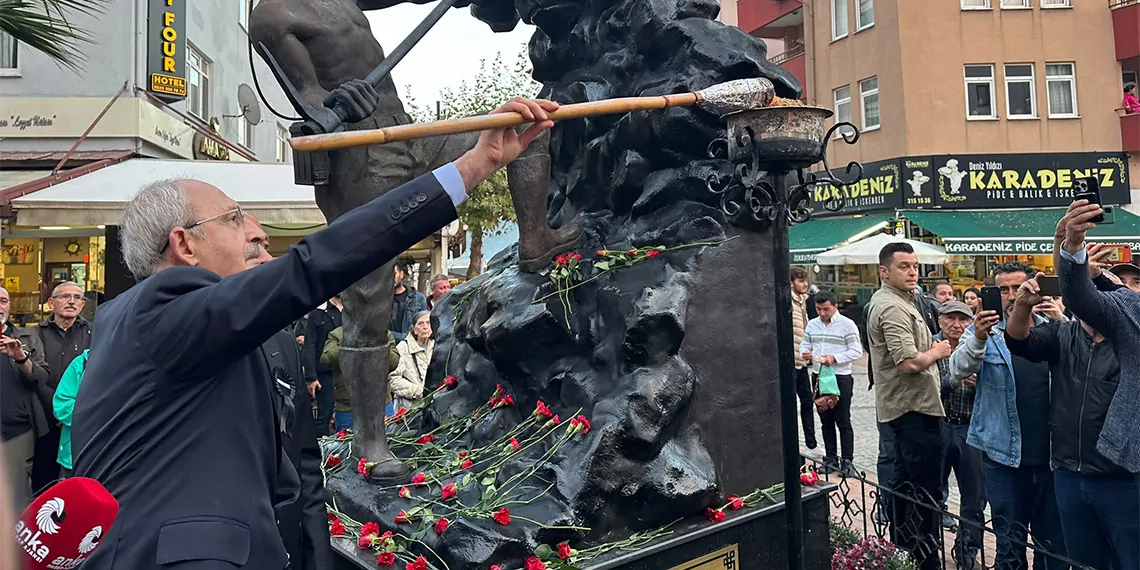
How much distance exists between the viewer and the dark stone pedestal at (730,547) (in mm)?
3072

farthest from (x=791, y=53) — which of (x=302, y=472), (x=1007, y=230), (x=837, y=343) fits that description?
(x=302, y=472)

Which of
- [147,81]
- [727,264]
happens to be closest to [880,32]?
[147,81]

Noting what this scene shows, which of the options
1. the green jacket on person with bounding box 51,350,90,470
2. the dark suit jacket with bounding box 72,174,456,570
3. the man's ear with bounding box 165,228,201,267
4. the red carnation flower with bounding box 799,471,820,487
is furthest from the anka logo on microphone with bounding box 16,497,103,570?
the green jacket on person with bounding box 51,350,90,470

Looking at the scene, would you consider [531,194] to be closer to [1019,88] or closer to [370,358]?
[370,358]

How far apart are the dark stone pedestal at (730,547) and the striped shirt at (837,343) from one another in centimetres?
334

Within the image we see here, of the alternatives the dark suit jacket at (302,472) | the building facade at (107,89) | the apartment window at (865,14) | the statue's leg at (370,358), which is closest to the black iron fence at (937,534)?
the statue's leg at (370,358)

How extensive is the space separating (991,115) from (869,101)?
2.62 meters

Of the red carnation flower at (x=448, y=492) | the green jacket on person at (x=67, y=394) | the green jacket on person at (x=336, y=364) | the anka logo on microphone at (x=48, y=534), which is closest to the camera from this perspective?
the anka logo on microphone at (x=48, y=534)

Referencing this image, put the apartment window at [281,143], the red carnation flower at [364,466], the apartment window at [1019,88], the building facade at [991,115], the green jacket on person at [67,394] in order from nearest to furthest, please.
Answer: the red carnation flower at [364,466] → the green jacket on person at [67,394] → the building facade at [991,115] → the apartment window at [1019,88] → the apartment window at [281,143]

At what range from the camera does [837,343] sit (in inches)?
276

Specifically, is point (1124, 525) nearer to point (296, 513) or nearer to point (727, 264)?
point (727, 264)

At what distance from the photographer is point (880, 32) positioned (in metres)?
18.4

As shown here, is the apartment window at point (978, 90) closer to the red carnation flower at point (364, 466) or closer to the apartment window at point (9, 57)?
the red carnation flower at point (364, 466)

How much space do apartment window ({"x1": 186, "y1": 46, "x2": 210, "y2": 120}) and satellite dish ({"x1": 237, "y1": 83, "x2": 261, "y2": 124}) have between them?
2.33ft
